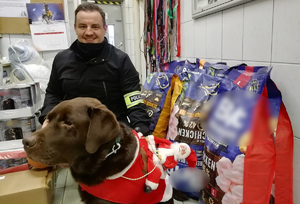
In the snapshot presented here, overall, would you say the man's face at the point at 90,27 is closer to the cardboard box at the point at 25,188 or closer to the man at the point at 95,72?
the man at the point at 95,72

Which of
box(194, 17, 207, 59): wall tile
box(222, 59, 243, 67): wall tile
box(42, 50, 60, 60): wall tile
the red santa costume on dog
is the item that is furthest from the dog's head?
box(42, 50, 60, 60): wall tile

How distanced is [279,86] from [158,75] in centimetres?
95

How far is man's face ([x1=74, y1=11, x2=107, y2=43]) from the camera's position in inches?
54.0

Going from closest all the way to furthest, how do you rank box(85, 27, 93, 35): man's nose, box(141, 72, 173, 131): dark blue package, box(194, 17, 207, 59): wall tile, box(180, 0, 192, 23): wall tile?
1. box(85, 27, 93, 35): man's nose
2. box(141, 72, 173, 131): dark blue package
3. box(194, 17, 207, 59): wall tile
4. box(180, 0, 192, 23): wall tile

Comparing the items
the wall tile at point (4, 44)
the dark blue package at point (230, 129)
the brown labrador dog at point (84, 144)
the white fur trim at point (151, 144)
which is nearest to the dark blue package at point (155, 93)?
the dark blue package at point (230, 129)

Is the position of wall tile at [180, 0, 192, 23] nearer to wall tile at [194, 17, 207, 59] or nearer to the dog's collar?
wall tile at [194, 17, 207, 59]

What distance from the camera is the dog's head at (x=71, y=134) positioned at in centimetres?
79

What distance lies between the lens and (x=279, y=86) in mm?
1107

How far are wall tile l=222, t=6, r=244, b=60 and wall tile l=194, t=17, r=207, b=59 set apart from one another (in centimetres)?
29

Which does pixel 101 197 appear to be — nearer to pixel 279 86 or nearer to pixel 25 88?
pixel 279 86

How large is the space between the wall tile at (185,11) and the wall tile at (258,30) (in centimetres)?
76

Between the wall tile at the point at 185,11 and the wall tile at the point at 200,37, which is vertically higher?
the wall tile at the point at 185,11

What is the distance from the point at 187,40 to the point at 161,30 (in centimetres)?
39

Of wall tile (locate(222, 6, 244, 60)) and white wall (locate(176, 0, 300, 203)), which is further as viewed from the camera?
wall tile (locate(222, 6, 244, 60))
